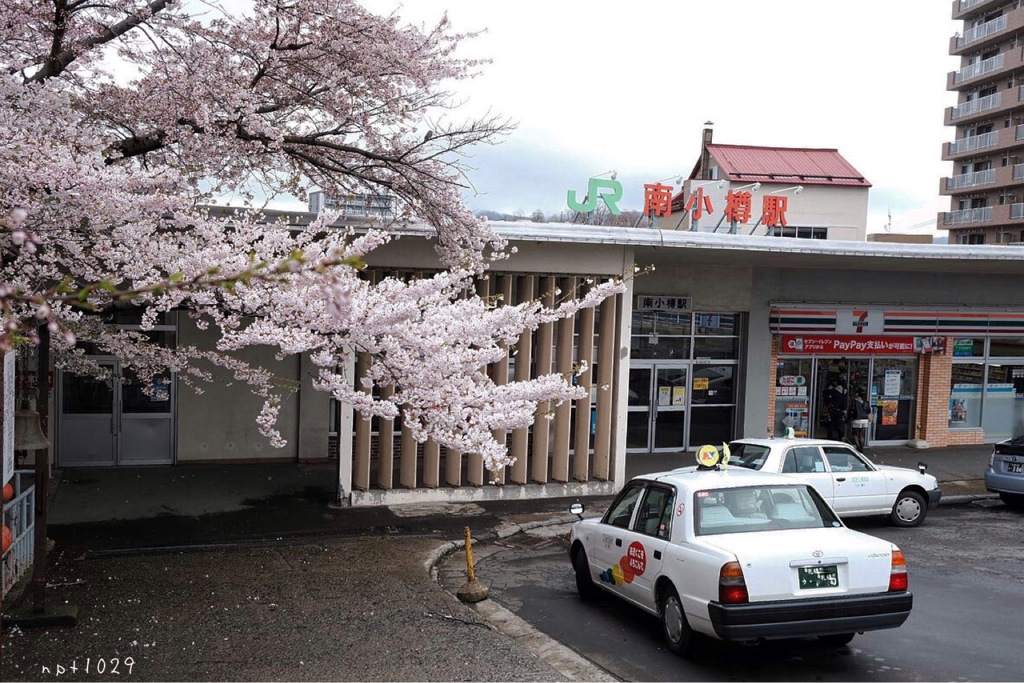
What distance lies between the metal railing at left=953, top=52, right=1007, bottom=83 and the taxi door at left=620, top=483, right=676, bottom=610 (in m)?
62.0

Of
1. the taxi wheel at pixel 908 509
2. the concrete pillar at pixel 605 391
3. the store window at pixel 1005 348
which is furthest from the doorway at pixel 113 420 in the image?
the store window at pixel 1005 348

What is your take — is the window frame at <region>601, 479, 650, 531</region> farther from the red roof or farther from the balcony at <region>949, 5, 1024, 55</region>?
the balcony at <region>949, 5, 1024, 55</region>

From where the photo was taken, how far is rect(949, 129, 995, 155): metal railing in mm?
61250

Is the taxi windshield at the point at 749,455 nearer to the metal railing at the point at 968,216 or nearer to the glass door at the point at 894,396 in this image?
the glass door at the point at 894,396

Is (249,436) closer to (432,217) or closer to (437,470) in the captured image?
(437,470)

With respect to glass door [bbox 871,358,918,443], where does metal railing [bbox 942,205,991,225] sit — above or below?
above

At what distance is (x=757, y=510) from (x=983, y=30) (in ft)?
214

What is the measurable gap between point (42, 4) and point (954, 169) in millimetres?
67670

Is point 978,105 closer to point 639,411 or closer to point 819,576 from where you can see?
point 639,411

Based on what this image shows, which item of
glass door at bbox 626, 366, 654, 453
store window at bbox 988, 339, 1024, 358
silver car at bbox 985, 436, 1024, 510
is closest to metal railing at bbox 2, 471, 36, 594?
glass door at bbox 626, 366, 654, 453

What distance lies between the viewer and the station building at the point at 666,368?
49.2 feet

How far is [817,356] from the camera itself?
20.7m

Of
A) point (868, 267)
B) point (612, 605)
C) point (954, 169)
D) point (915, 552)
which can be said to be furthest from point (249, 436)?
point (954, 169)

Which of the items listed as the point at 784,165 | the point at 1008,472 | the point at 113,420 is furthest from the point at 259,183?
the point at 784,165
